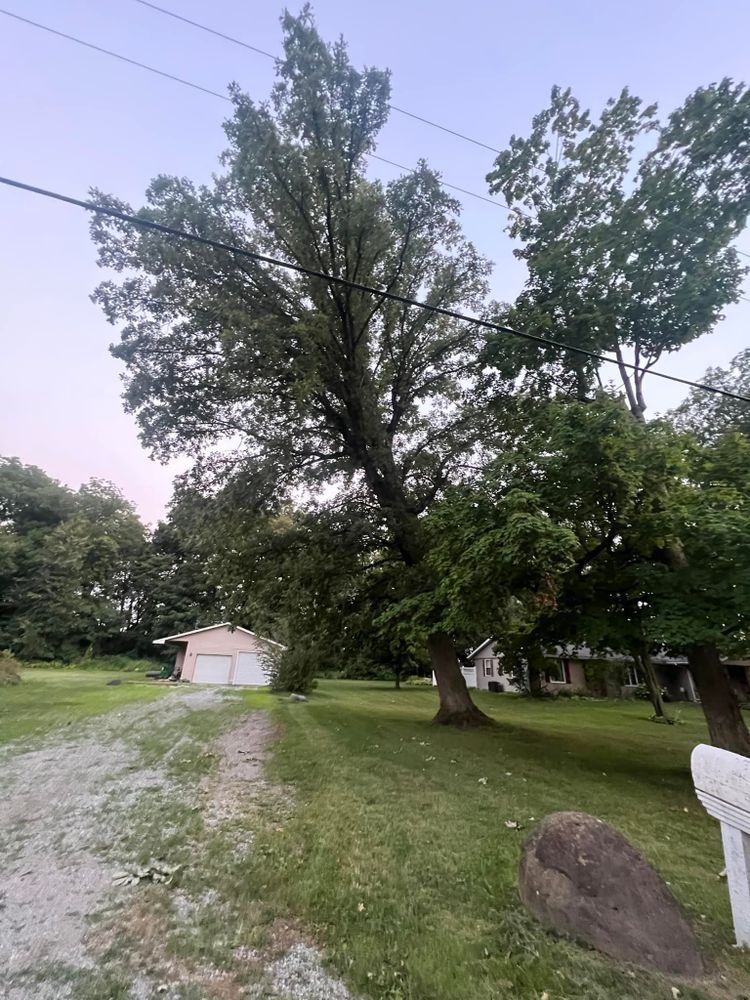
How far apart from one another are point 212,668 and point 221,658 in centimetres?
79

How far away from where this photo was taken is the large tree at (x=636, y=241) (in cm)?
884

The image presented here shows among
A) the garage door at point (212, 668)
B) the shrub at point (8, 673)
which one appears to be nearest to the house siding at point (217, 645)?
the garage door at point (212, 668)

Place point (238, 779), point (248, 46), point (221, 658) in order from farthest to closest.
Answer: point (221, 658) → point (238, 779) → point (248, 46)

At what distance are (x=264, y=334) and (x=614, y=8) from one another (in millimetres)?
8433

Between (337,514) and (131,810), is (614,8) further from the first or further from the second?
(131,810)

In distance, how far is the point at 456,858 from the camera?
4.12 meters

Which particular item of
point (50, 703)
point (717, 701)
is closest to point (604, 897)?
point (717, 701)

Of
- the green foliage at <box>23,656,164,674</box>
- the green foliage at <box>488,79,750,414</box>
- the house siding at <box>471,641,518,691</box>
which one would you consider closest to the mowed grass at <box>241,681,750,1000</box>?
the green foliage at <box>488,79,750,414</box>

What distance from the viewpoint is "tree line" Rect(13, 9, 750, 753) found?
24.5 ft

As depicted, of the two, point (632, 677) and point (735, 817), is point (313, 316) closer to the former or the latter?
point (735, 817)

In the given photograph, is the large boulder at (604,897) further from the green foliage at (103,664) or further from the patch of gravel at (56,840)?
the green foliage at (103,664)

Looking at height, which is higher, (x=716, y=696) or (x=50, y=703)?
(x=716, y=696)

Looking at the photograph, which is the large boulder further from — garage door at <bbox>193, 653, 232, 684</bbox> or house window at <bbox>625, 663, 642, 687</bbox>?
house window at <bbox>625, 663, 642, 687</bbox>

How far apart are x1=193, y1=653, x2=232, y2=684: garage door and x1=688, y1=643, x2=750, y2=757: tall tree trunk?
26.7 m
